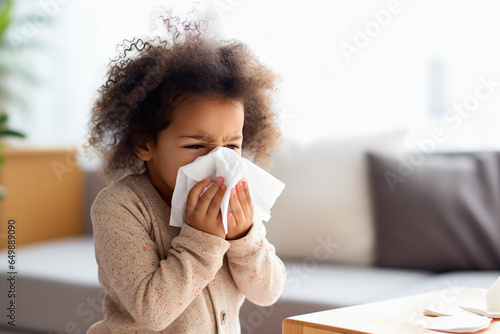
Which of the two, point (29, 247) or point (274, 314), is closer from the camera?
point (274, 314)

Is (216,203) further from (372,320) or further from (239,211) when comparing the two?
(372,320)


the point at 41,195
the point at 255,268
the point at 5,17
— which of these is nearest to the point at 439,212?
the point at 255,268

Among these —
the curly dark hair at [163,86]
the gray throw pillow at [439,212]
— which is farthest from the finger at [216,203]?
the gray throw pillow at [439,212]

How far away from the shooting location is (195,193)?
0.96m

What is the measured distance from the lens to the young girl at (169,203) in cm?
95

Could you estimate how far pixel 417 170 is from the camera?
2021 millimetres

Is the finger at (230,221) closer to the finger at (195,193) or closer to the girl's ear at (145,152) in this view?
the finger at (195,193)

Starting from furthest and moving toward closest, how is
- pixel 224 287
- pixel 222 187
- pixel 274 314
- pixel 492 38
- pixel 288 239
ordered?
1. pixel 492 38
2. pixel 288 239
3. pixel 274 314
4. pixel 224 287
5. pixel 222 187

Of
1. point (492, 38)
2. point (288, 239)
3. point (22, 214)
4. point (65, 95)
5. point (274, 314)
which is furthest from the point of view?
point (65, 95)

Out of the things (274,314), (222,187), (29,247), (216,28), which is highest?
(216,28)

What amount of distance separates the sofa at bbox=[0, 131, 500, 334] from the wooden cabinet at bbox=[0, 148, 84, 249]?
460 mm

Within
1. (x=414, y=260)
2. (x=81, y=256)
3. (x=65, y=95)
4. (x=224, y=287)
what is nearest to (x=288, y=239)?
(x=414, y=260)

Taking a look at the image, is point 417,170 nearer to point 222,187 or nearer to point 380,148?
point 380,148

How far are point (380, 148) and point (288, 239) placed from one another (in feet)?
1.51
